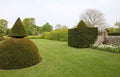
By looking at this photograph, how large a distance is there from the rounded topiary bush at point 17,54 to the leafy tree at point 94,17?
37.5 m

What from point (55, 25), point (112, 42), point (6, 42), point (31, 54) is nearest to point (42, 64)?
point (31, 54)

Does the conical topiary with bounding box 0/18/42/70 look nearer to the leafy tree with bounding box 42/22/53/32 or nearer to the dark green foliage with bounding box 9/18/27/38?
the dark green foliage with bounding box 9/18/27/38

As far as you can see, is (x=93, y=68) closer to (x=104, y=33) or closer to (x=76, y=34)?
(x=76, y=34)

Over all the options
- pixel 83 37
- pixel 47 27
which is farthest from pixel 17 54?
pixel 47 27

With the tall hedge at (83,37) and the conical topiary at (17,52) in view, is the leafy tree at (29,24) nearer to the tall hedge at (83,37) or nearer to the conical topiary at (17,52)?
the tall hedge at (83,37)

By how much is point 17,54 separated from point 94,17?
130 ft

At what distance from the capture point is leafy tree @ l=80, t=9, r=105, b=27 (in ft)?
142

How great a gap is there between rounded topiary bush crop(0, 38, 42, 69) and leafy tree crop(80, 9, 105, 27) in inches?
1478

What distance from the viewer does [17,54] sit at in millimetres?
6750

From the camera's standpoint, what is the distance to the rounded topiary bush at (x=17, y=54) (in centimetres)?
666

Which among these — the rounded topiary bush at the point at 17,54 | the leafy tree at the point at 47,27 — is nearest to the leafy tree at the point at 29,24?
the leafy tree at the point at 47,27

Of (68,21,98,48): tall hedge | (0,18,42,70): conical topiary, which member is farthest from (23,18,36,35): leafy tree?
(0,18,42,70): conical topiary

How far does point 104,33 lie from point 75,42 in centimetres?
423

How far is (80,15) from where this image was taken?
151ft
